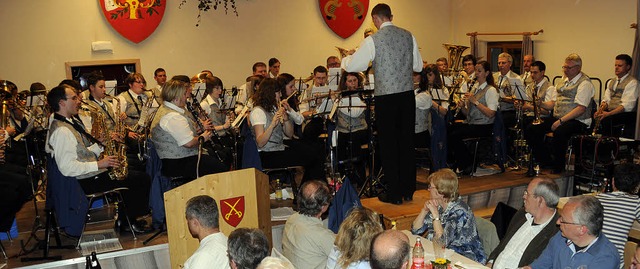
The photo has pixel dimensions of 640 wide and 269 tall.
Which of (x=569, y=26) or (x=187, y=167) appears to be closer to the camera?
(x=187, y=167)

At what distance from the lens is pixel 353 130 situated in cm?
729

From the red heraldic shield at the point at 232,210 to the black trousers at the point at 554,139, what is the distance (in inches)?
155

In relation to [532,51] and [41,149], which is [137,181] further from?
[532,51]

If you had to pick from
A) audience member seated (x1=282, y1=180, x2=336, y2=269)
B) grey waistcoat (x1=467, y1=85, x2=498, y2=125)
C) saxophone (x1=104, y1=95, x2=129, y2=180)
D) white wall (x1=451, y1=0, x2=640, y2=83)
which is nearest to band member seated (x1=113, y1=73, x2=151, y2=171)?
saxophone (x1=104, y1=95, x2=129, y2=180)

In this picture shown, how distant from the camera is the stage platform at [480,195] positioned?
582 cm

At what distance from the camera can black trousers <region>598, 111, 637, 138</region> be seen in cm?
738

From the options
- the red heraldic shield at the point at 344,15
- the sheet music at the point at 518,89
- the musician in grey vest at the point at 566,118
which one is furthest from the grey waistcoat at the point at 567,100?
the red heraldic shield at the point at 344,15

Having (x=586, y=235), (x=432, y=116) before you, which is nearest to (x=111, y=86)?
(x=432, y=116)

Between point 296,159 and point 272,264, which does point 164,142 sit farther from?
point 272,264

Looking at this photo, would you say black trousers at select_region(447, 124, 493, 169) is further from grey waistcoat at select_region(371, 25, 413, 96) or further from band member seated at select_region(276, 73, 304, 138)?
grey waistcoat at select_region(371, 25, 413, 96)

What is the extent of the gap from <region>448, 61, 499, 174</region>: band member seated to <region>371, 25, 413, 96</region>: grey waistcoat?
208 centimetres

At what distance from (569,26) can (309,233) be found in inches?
286

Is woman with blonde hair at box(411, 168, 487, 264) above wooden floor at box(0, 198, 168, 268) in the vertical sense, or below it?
above

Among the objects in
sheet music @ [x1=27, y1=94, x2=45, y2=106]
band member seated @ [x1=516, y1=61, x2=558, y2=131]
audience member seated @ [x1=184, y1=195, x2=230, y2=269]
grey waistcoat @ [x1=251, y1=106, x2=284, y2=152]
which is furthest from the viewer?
band member seated @ [x1=516, y1=61, x2=558, y2=131]
